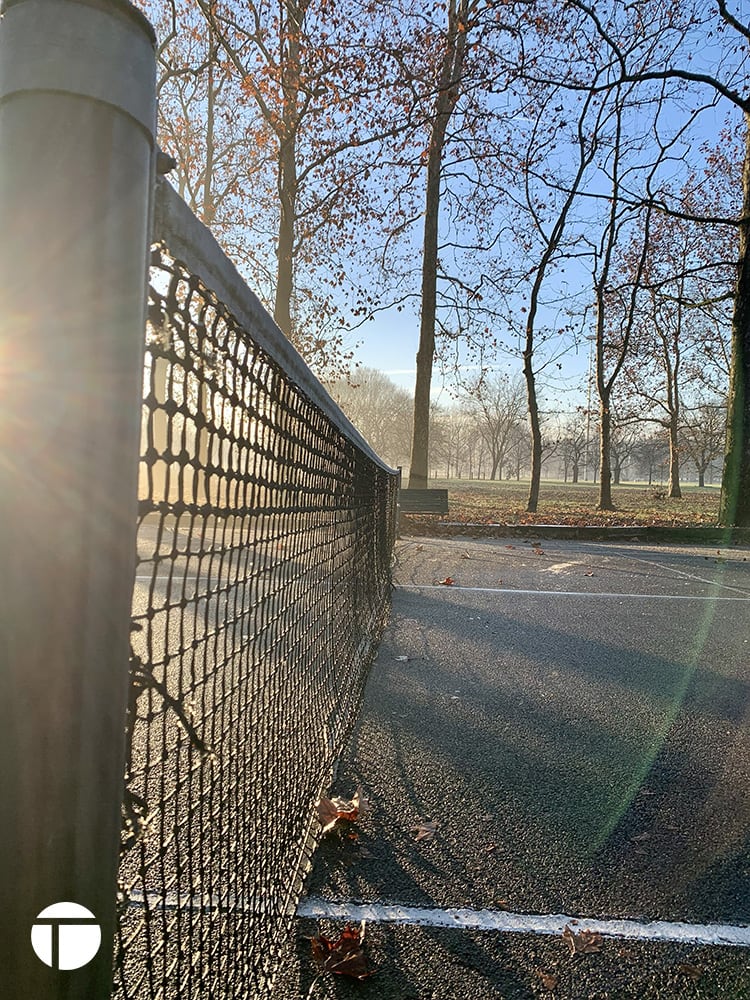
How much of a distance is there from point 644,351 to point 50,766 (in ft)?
99.7

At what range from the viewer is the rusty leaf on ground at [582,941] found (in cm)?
174

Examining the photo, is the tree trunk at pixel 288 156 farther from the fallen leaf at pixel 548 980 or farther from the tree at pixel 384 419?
the tree at pixel 384 419

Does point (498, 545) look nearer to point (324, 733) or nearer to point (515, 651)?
point (515, 651)

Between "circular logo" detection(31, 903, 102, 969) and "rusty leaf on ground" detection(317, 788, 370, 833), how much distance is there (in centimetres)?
170

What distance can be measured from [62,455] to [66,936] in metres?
0.47

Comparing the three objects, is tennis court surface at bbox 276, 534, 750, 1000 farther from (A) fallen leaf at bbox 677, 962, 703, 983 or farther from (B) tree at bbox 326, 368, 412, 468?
(B) tree at bbox 326, 368, 412, 468

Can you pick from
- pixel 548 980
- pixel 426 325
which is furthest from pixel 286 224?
pixel 548 980

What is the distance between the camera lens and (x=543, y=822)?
2402mm

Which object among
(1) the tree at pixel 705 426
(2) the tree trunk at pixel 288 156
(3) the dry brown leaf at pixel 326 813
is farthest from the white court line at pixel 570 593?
(1) the tree at pixel 705 426

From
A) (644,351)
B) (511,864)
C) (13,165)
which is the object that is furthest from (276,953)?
(644,351)

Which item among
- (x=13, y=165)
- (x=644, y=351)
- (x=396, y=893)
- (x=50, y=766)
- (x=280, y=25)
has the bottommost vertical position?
(x=396, y=893)

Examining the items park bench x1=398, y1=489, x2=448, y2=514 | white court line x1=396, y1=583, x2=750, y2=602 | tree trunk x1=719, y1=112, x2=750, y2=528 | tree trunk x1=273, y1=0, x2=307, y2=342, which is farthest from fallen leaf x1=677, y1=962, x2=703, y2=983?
park bench x1=398, y1=489, x2=448, y2=514

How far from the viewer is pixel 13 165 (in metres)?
0.66

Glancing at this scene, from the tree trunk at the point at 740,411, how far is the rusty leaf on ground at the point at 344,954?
12830 mm
